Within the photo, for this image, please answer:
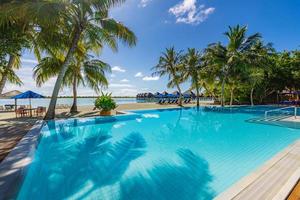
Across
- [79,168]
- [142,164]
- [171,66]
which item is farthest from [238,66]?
[79,168]

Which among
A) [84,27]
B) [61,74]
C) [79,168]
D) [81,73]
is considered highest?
[84,27]

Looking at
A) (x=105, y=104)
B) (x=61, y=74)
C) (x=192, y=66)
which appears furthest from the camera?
(x=192, y=66)

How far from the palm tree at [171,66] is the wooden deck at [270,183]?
17.8 metres

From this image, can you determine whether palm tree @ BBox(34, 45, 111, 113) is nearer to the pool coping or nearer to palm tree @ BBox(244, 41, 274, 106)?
the pool coping

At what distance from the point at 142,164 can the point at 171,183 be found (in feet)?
3.95

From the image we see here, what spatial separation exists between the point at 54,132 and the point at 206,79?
648 inches

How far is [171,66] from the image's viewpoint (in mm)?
21359

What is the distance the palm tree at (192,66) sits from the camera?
810 inches

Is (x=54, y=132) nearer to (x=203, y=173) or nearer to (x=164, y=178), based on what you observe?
(x=164, y=178)

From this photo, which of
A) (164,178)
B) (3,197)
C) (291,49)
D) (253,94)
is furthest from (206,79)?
(3,197)

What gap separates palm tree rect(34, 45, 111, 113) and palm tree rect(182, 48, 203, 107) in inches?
376

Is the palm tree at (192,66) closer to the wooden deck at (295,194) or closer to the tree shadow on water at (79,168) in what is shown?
the tree shadow on water at (79,168)

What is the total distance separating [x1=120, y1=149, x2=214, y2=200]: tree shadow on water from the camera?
319cm

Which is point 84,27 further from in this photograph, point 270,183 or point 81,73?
point 270,183
